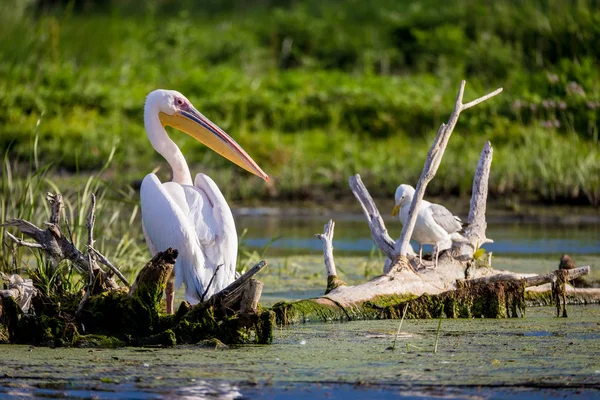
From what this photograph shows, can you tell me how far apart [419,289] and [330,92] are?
399 inches

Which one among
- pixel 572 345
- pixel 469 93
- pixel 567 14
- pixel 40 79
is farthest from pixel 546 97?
pixel 572 345

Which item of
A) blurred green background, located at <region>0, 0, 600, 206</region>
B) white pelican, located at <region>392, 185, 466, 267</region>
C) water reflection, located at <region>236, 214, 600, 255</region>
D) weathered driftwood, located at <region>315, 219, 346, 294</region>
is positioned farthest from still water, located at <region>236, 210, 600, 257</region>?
weathered driftwood, located at <region>315, 219, 346, 294</region>

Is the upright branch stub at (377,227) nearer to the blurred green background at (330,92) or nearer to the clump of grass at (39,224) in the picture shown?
the clump of grass at (39,224)

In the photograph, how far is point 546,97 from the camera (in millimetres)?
14602

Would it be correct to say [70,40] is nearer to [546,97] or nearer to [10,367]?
[546,97]

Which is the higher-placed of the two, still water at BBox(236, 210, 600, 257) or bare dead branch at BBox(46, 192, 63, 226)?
still water at BBox(236, 210, 600, 257)

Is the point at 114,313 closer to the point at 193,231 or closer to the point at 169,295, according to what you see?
the point at 169,295

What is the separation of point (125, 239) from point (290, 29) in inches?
523

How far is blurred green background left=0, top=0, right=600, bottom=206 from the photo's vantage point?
1347 cm

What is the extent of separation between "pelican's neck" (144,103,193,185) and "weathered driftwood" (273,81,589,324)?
1.06m

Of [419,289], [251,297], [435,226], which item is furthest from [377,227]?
[251,297]

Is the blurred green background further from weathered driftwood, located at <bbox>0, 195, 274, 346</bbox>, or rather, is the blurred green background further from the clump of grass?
weathered driftwood, located at <bbox>0, 195, 274, 346</bbox>

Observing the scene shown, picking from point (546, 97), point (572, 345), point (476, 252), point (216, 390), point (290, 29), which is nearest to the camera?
point (216, 390)

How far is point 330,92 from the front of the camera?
16547 millimetres
